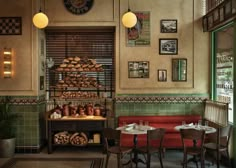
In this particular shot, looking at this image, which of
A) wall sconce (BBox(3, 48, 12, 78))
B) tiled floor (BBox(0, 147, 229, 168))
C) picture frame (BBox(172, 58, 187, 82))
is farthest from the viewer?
picture frame (BBox(172, 58, 187, 82))

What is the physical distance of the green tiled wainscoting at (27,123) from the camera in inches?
269

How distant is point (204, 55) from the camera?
713 centimetres

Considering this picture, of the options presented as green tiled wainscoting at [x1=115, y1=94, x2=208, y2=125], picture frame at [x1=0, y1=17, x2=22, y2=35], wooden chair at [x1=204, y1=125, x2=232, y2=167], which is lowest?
wooden chair at [x1=204, y1=125, x2=232, y2=167]

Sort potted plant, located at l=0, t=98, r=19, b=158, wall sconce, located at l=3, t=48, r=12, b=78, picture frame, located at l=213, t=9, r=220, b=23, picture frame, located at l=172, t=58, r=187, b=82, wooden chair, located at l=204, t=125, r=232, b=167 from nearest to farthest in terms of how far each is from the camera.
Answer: wooden chair, located at l=204, t=125, r=232, b=167 < picture frame, located at l=213, t=9, r=220, b=23 < potted plant, located at l=0, t=98, r=19, b=158 < wall sconce, located at l=3, t=48, r=12, b=78 < picture frame, located at l=172, t=58, r=187, b=82

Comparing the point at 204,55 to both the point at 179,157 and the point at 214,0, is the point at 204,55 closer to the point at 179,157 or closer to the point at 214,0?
the point at 214,0

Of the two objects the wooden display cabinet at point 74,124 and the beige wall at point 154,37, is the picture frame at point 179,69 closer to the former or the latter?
the beige wall at point 154,37

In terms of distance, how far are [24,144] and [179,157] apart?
12.0 ft

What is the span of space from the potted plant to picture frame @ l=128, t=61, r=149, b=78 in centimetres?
300

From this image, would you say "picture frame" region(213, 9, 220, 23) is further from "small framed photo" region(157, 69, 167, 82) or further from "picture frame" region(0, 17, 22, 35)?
"picture frame" region(0, 17, 22, 35)

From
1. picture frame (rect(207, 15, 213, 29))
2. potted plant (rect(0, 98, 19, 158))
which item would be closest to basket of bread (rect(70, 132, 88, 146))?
potted plant (rect(0, 98, 19, 158))

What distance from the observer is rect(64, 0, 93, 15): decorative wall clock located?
7.11 metres

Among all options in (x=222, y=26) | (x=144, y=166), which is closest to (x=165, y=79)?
(x=222, y=26)

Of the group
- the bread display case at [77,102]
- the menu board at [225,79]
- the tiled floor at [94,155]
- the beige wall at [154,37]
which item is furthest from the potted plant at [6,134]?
the menu board at [225,79]

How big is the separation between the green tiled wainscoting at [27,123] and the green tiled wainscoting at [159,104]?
196 cm
